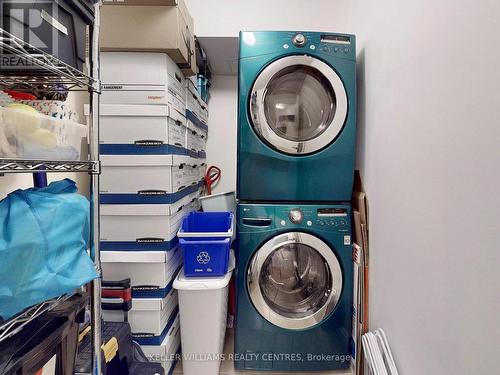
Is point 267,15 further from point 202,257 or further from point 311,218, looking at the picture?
point 202,257

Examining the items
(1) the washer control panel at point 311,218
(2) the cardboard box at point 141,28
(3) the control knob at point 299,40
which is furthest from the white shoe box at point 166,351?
(3) the control knob at point 299,40

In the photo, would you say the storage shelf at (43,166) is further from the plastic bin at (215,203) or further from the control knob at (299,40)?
the control knob at (299,40)

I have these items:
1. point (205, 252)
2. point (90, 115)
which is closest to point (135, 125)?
point (90, 115)

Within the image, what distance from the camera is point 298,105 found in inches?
64.1

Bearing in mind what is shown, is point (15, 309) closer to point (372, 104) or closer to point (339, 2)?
point (372, 104)

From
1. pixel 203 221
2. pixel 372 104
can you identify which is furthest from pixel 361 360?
pixel 372 104

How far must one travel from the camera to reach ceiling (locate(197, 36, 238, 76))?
1.88 metres

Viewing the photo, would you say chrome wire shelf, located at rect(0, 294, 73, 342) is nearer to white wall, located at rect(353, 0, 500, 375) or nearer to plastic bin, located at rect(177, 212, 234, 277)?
plastic bin, located at rect(177, 212, 234, 277)

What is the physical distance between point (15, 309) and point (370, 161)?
1526 millimetres

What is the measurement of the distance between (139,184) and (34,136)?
2.27 feet

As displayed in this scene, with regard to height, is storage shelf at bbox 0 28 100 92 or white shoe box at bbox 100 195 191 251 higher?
storage shelf at bbox 0 28 100 92

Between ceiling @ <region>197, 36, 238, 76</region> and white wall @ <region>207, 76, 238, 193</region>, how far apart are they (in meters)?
0.12

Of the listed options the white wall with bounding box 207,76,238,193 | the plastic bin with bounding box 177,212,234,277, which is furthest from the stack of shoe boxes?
the white wall with bounding box 207,76,238,193

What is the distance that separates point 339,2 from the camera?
1.95 m
